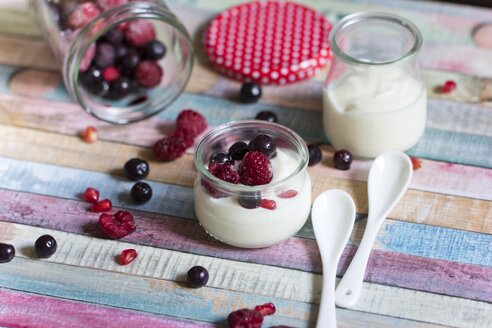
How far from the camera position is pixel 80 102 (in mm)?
2078

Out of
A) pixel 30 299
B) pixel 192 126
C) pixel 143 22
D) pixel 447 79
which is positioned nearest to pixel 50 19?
pixel 143 22

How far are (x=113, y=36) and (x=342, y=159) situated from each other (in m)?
0.79

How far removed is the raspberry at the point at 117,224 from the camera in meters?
1.79

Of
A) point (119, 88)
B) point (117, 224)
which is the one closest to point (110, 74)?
point (119, 88)

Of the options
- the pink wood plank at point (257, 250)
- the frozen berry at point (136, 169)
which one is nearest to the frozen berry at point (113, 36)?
the frozen berry at point (136, 169)

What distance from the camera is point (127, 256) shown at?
1.73m

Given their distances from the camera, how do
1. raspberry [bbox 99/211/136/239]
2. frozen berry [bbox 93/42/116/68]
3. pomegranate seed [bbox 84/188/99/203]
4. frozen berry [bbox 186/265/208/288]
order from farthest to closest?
1. frozen berry [bbox 93/42/116/68]
2. pomegranate seed [bbox 84/188/99/203]
3. raspberry [bbox 99/211/136/239]
4. frozen berry [bbox 186/265/208/288]

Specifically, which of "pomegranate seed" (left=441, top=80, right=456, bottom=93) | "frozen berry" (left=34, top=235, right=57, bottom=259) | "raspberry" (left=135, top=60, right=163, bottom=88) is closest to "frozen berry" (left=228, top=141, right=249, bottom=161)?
"frozen berry" (left=34, top=235, right=57, bottom=259)

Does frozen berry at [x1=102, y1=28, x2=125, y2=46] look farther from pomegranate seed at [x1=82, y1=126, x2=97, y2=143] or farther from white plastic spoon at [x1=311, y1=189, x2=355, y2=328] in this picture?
white plastic spoon at [x1=311, y1=189, x2=355, y2=328]

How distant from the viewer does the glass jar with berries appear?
2.10m

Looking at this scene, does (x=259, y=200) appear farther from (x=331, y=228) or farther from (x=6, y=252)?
(x=6, y=252)

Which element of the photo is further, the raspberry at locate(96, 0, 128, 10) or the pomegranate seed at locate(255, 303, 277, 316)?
the raspberry at locate(96, 0, 128, 10)

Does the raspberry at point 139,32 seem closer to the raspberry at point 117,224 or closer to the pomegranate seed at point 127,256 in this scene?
the raspberry at point 117,224

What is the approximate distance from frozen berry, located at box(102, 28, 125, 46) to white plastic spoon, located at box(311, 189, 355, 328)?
83 centimetres
